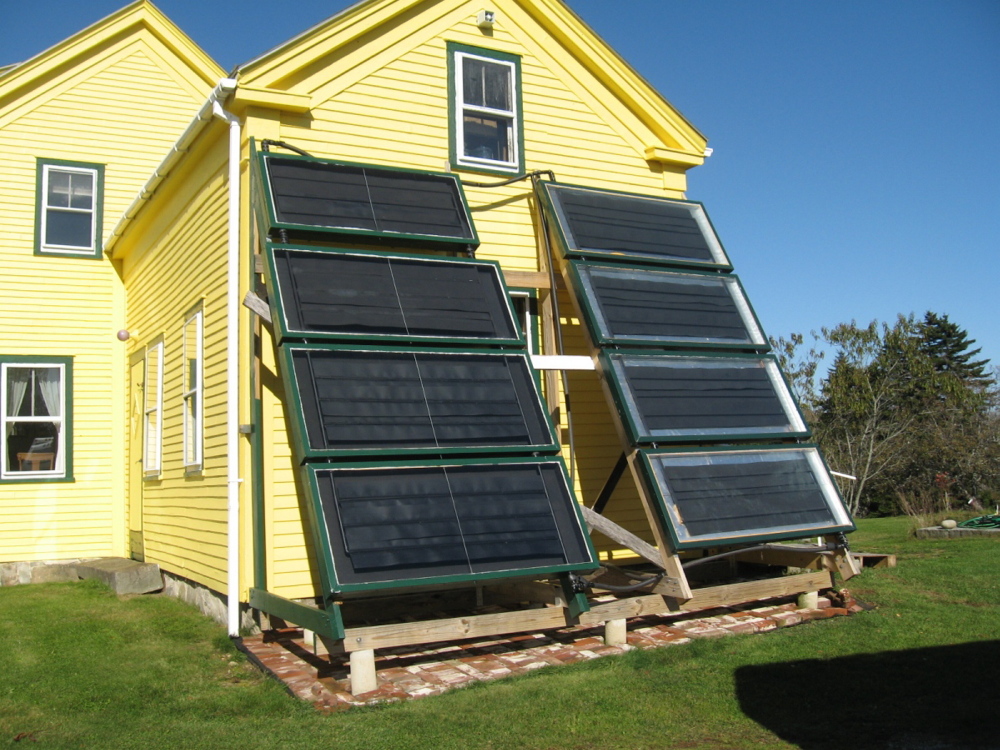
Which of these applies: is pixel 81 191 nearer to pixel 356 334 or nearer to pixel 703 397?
pixel 356 334

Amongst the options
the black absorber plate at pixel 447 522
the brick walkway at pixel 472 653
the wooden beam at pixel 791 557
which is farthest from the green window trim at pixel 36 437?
the wooden beam at pixel 791 557

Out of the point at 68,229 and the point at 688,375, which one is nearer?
the point at 688,375

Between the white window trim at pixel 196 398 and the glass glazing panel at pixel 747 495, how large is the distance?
4.48 metres

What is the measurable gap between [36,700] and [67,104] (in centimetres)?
992

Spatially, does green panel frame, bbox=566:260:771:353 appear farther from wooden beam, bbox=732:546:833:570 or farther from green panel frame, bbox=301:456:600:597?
wooden beam, bbox=732:546:833:570

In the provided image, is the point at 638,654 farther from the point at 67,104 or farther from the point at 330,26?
the point at 67,104

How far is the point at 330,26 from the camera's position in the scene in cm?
862

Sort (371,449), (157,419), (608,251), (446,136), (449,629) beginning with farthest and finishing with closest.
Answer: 1. (157,419)
2. (446,136)
3. (608,251)
4. (371,449)
5. (449,629)

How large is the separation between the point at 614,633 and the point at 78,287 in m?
9.42

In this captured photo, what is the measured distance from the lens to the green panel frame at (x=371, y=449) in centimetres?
598

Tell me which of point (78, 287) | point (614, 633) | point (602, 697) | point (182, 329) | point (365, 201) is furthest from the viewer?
point (78, 287)

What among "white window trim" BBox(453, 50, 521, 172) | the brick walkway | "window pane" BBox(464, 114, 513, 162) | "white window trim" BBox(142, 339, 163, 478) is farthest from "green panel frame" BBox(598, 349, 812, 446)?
"white window trim" BBox(142, 339, 163, 478)

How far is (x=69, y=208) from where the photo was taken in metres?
12.8

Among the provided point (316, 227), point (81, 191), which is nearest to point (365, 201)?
point (316, 227)
